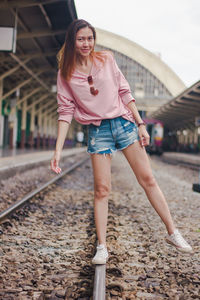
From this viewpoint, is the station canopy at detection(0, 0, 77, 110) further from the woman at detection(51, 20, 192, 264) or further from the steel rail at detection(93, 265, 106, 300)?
the steel rail at detection(93, 265, 106, 300)

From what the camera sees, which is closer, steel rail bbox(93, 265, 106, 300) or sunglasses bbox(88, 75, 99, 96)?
steel rail bbox(93, 265, 106, 300)

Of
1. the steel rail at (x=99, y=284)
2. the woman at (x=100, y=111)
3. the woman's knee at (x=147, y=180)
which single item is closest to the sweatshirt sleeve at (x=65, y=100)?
the woman at (x=100, y=111)

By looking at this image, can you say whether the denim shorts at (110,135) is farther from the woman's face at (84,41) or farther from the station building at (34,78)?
the woman's face at (84,41)

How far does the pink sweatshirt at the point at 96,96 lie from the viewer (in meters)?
2.55

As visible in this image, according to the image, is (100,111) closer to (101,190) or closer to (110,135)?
(110,135)

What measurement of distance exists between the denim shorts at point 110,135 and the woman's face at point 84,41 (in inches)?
→ 20.4

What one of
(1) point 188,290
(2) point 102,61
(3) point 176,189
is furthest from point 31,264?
(3) point 176,189

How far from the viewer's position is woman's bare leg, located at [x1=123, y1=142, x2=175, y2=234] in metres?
2.64

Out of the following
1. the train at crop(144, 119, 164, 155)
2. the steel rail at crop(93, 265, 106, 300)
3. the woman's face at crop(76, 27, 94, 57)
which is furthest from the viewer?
the train at crop(144, 119, 164, 155)

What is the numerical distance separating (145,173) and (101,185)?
35 centimetres

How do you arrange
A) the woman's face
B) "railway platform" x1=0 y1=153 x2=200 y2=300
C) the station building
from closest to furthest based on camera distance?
"railway platform" x1=0 y1=153 x2=200 y2=300 → the woman's face → the station building

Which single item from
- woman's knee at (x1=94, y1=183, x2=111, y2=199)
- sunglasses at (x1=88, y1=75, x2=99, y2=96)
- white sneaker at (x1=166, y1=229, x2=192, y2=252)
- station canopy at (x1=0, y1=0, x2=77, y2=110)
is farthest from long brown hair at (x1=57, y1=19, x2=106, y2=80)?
station canopy at (x1=0, y1=0, x2=77, y2=110)

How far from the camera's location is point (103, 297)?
2.05m

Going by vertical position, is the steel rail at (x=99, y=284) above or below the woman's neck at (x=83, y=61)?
below
